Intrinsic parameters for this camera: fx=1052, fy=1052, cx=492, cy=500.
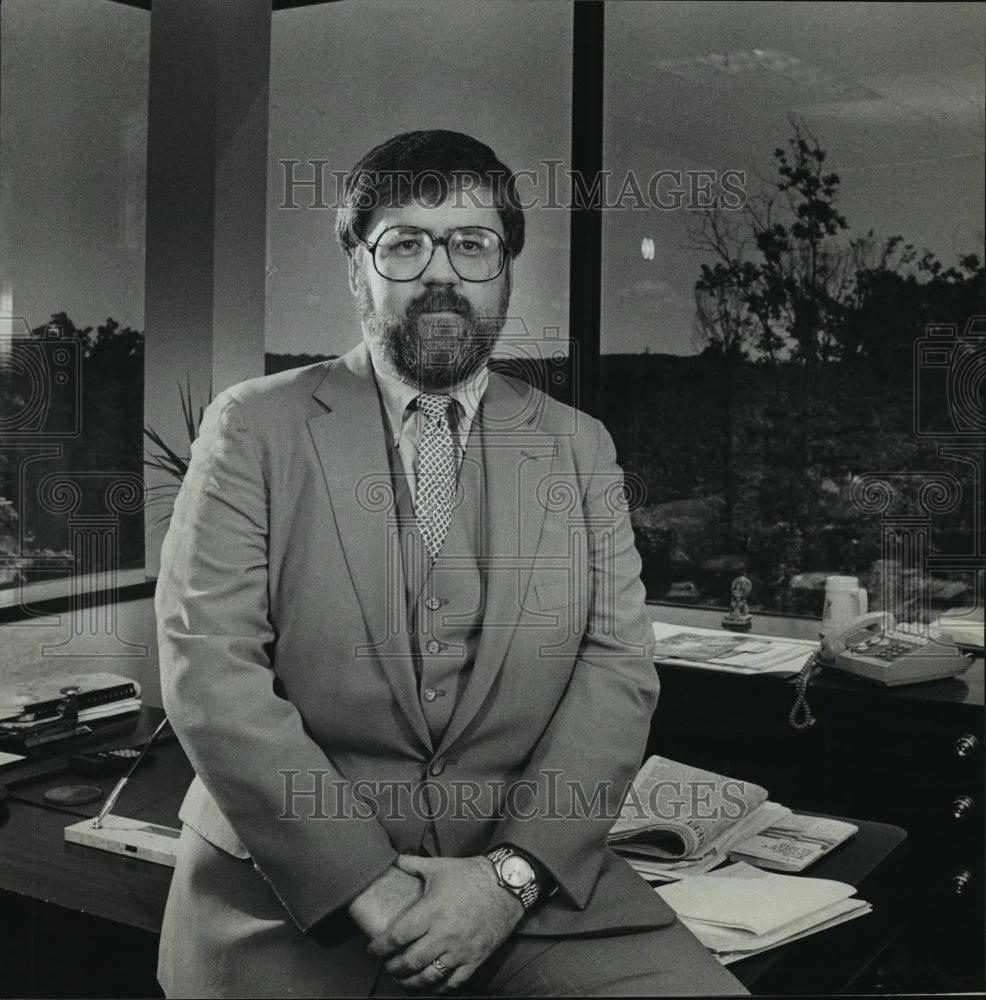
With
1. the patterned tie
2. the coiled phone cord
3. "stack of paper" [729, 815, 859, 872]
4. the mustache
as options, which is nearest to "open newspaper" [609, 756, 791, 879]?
"stack of paper" [729, 815, 859, 872]

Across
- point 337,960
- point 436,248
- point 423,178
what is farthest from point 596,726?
point 423,178

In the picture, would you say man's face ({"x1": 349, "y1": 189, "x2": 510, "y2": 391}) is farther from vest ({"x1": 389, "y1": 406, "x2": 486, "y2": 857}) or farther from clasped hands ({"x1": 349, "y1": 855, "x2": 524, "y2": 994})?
clasped hands ({"x1": 349, "y1": 855, "x2": 524, "y2": 994})

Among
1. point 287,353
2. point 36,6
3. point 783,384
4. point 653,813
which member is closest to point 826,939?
point 653,813

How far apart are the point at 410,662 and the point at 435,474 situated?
26 centimetres

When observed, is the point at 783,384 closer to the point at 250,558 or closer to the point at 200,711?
the point at 250,558

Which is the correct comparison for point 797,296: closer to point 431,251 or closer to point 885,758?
point 431,251

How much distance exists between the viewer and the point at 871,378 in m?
1.58

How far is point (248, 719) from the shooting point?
1341 millimetres

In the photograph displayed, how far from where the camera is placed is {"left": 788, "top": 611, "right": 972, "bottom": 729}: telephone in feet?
5.18

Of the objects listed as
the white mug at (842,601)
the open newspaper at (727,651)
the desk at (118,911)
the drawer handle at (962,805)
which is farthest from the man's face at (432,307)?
the drawer handle at (962,805)

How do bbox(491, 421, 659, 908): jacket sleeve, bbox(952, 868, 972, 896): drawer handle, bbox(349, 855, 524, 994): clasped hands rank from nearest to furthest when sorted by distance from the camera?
bbox(349, 855, 524, 994): clasped hands → bbox(491, 421, 659, 908): jacket sleeve → bbox(952, 868, 972, 896): drawer handle

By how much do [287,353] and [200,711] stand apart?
519 millimetres

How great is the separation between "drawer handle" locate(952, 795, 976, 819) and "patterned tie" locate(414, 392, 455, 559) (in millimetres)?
909

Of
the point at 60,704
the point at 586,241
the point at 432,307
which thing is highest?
the point at 586,241
